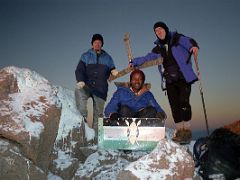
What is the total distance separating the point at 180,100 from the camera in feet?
28.2

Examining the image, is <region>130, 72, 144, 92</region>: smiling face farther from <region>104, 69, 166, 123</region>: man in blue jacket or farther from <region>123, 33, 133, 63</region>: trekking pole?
<region>123, 33, 133, 63</region>: trekking pole

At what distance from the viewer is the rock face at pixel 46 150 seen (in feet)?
20.2

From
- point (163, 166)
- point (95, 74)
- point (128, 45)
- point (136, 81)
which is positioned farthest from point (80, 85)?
point (163, 166)

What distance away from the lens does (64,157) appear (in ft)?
25.8

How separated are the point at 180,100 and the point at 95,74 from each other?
8.67 ft

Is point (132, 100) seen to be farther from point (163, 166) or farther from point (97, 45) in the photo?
point (163, 166)

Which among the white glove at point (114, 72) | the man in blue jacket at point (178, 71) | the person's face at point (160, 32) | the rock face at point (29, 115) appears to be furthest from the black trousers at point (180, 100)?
the rock face at point (29, 115)

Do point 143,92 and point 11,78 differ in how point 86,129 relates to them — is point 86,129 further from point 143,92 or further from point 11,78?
point 11,78

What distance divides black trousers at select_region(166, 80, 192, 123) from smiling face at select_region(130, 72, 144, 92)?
27.1 inches

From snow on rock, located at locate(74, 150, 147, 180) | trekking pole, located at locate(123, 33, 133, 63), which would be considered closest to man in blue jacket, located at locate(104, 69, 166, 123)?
snow on rock, located at locate(74, 150, 147, 180)

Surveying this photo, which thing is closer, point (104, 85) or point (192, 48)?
point (192, 48)

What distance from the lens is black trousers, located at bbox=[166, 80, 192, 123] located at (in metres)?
8.52

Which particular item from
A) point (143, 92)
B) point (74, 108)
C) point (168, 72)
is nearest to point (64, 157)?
point (74, 108)

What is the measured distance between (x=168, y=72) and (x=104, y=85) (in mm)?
2098
